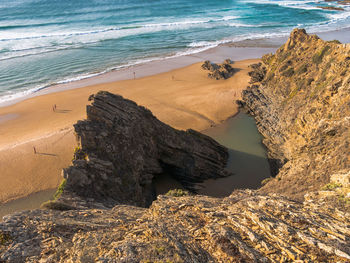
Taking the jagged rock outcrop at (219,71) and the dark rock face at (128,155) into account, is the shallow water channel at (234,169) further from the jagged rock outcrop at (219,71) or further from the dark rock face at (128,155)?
the jagged rock outcrop at (219,71)

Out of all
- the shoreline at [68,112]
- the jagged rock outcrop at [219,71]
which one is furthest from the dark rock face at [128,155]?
the jagged rock outcrop at [219,71]

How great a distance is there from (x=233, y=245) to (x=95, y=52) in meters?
52.3

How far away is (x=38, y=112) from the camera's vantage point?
28938mm

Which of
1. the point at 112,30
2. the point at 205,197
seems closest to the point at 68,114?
the point at 205,197

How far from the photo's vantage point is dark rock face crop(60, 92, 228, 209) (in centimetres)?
1221

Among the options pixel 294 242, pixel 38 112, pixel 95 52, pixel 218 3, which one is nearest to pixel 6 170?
pixel 38 112

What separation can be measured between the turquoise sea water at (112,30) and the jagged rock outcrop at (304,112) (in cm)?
2953

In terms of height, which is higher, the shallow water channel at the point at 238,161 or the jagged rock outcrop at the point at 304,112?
the jagged rock outcrop at the point at 304,112

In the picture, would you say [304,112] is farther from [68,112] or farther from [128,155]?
[68,112]

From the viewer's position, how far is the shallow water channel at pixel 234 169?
1625 cm

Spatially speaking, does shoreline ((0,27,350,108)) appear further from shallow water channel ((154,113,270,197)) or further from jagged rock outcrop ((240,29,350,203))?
jagged rock outcrop ((240,29,350,203))

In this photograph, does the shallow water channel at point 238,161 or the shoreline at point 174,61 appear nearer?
the shallow water channel at point 238,161

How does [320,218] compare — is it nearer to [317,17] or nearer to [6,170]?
[6,170]

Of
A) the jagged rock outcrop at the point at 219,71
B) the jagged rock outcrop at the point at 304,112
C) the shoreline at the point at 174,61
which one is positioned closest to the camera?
the jagged rock outcrop at the point at 304,112
